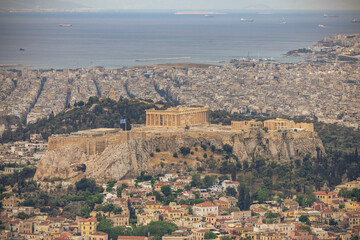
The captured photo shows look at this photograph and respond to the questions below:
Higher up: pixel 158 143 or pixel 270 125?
pixel 270 125

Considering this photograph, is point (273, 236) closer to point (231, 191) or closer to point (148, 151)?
point (231, 191)

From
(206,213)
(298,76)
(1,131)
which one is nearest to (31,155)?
(1,131)

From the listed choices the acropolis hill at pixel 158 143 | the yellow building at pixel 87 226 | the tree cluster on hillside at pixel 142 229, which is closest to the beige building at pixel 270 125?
the acropolis hill at pixel 158 143

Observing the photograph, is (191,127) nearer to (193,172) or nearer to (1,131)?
(193,172)

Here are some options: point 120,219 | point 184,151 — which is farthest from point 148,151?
point 120,219

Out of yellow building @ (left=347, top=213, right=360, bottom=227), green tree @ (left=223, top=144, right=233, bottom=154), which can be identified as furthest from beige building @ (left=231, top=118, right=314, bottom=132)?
yellow building @ (left=347, top=213, right=360, bottom=227)

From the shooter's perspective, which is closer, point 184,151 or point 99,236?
point 99,236

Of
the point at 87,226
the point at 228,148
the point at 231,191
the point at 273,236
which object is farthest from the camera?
the point at 228,148

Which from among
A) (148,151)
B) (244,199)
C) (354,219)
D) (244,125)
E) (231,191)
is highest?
(244,125)
